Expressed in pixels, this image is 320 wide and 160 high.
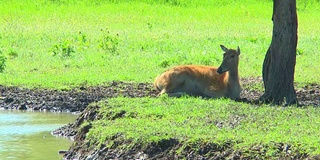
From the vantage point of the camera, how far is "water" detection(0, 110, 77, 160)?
12398 millimetres

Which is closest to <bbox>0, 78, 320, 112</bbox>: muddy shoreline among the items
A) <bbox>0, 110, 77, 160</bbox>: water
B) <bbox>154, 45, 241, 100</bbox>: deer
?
<bbox>0, 110, 77, 160</bbox>: water

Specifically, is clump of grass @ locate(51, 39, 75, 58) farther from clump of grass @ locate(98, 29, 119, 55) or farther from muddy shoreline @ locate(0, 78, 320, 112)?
muddy shoreline @ locate(0, 78, 320, 112)

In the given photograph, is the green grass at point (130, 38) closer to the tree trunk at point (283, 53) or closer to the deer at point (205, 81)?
the deer at point (205, 81)

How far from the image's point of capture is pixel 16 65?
70.5 feet

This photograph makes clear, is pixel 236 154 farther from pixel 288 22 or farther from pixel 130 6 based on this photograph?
pixel 130 6

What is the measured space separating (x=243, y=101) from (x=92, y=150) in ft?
11.4

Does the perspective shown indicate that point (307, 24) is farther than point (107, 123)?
Yes

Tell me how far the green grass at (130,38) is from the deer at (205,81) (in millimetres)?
3313

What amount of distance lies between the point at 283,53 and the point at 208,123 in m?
3.07

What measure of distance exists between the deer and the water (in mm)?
1758

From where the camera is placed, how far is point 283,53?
1416 centimetres

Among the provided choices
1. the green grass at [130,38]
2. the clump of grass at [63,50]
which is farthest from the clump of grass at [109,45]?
the clump of grass at [63,50]

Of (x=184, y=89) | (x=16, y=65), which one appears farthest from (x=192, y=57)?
(x=184, y=89)

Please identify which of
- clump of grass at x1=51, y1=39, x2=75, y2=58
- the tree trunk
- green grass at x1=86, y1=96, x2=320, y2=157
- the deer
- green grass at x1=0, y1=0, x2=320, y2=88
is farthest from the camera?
Result: clump of grass at x1=51, y1=39, x2=75, y2=58
